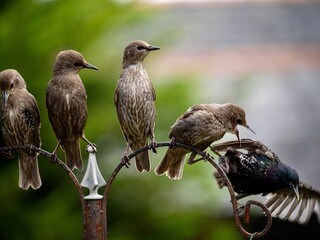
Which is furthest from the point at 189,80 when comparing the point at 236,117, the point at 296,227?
the point at 236,117

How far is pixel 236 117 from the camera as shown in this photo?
3.89 m

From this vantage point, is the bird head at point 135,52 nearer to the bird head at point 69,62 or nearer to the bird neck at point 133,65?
the bird neck at point 133,65

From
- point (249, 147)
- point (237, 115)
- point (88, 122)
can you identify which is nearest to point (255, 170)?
point (249, 147)

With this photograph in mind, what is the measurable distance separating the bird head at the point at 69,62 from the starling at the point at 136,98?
326 millimetres

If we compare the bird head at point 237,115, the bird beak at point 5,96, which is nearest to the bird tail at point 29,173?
the bird beak at point 5,96

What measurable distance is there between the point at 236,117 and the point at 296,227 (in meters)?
5.23

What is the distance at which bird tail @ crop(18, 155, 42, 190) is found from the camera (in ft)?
13.4

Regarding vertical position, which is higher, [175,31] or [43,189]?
[175,31]

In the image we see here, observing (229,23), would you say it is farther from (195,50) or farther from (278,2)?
(278,2)

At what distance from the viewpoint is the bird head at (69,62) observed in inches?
149

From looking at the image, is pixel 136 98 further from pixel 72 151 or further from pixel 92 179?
pixel 92 179

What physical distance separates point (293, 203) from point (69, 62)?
3.97ft

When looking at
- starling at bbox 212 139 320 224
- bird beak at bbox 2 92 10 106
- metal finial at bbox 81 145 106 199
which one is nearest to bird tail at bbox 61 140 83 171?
bird beak at bbox 2 92 10 106

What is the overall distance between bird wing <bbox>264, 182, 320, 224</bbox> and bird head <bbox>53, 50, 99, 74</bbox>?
3.37 ft
